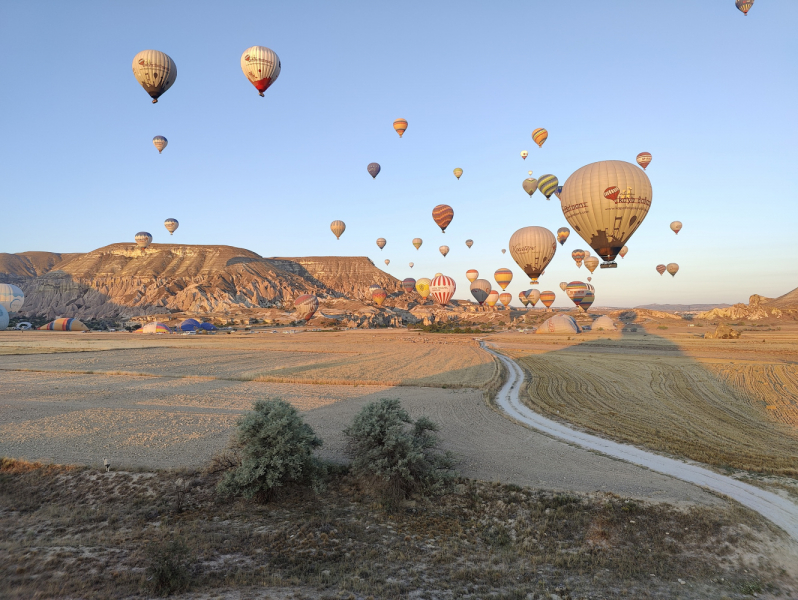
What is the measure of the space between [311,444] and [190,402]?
10.4 metres

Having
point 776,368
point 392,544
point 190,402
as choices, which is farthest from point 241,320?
point 392,544

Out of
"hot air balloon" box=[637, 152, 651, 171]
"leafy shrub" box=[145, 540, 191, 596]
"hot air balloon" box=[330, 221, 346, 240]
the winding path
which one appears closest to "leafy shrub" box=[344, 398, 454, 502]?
"leafy shrub" box=[145, 540, 191, 596]

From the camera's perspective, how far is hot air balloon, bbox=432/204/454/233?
216 feet

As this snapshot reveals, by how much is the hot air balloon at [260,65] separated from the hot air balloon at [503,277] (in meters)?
47.7

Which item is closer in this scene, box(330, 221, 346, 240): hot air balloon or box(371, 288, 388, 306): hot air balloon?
box(330, 221, 346, 240): hot air balloon

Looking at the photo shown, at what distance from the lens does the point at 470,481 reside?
36.0 ft

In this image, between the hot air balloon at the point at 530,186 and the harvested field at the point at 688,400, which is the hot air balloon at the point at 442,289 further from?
the harvested field at the point at 688,400

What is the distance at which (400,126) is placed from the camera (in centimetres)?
6006

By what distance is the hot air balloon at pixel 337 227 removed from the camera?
280 ft

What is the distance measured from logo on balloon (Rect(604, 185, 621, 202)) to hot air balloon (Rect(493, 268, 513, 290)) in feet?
147

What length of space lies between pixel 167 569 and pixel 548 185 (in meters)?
54.2

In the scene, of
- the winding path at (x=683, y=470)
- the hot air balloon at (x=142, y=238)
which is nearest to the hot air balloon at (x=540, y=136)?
the winding path at (x=683, y=470)

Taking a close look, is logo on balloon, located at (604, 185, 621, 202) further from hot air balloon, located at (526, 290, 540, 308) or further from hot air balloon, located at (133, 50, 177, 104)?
hot air balloon, located at (526, 290, 540, 308)

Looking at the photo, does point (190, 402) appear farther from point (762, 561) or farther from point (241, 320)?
point (241, 320)
